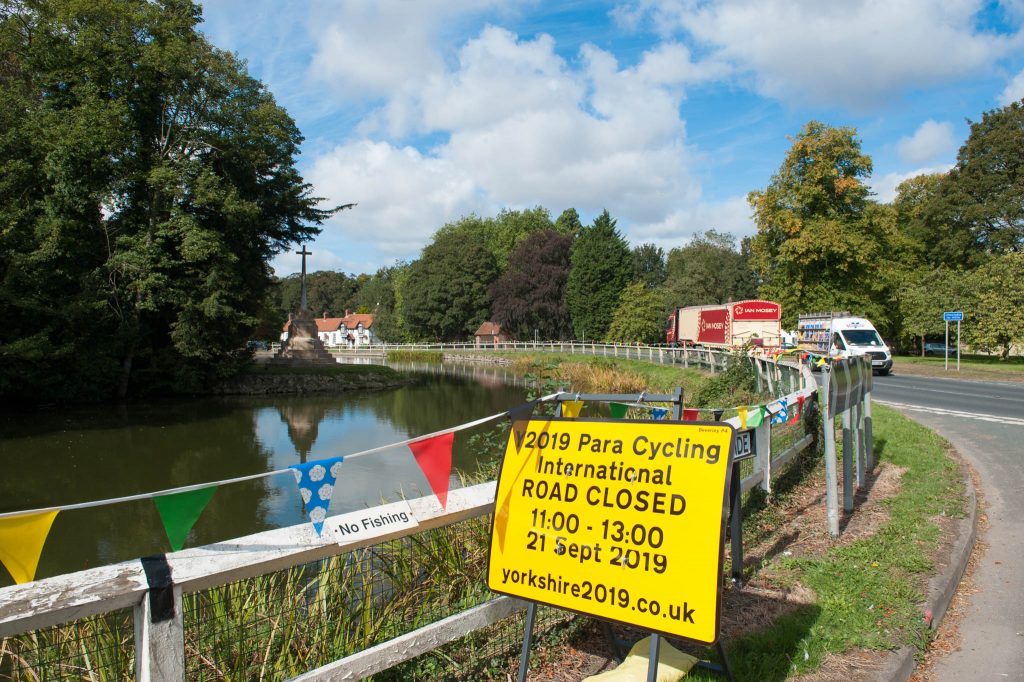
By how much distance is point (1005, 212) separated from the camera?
41.5 metres

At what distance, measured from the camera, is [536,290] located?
7169 centimetres

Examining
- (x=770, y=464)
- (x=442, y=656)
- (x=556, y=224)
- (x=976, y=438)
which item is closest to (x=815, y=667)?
(x=442, y=656)

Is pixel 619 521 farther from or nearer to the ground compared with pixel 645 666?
farther from the ground

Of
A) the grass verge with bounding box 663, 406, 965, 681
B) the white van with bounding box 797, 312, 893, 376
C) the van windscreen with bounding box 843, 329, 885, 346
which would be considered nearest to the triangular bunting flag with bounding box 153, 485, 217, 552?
the grass verge with bounding box 663, 406, 965, 681

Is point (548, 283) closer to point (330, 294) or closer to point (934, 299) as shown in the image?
point (934, 299)

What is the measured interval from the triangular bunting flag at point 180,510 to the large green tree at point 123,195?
24.8 metres

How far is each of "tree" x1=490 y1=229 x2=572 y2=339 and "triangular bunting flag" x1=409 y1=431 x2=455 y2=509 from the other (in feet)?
219

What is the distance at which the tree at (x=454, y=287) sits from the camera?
80.2 m

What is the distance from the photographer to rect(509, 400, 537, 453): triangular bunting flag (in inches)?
136

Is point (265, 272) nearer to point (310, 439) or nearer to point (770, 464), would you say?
point (310, 439)

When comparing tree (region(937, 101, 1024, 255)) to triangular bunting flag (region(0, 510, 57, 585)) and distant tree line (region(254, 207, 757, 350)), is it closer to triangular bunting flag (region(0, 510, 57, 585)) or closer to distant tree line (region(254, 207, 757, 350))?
distant tree line (region(254, 207, 757, 350))

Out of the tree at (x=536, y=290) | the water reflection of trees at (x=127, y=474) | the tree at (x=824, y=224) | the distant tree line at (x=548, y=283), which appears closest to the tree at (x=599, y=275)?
the distant tree line at (x=548, y=283)

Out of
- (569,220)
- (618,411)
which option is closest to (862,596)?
(618,411)

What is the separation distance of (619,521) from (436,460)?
103cm
